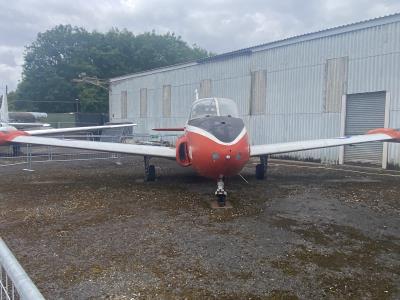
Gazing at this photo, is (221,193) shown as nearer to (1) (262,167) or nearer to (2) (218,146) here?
(2) (218,146)

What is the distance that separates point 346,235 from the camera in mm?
5594

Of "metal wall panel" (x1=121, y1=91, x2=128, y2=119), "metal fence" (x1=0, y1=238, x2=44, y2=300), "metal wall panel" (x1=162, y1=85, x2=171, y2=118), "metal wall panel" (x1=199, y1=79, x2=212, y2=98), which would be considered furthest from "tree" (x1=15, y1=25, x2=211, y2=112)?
"metal fence" (x1=0, y1=238, x2=44, y2=300)

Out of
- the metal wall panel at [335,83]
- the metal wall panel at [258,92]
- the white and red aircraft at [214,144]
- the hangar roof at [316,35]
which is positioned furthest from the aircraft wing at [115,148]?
the hangar roof at [316,35]

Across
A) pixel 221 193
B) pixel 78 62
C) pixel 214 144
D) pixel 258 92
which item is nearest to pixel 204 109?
pixel 214 144

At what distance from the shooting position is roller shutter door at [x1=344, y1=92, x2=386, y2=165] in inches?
560

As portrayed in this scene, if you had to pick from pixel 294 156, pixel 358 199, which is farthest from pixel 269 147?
pixel 294 156

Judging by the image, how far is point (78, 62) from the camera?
5106 centimetres

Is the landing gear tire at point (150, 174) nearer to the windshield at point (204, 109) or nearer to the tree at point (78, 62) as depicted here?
the windshield at point (204, 109)

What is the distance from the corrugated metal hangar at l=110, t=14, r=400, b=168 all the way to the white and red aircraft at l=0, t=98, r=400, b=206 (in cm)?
350

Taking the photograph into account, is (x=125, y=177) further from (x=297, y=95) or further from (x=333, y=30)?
(x=333, y=30)

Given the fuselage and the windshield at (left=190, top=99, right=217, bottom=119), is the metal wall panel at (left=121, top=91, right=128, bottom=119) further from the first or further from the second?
the fuselage

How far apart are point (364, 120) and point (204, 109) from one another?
9466 millimetres

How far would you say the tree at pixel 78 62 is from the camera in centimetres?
5016

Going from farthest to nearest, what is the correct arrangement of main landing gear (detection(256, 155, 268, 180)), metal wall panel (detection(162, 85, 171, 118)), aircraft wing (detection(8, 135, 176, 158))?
1. metal wall panel (detection(162, 85, 171, 118))
2. main landing gear (detection(256, 155, 268, 180))
3. aircraft wing (detection(8, 135, 176, 158))
